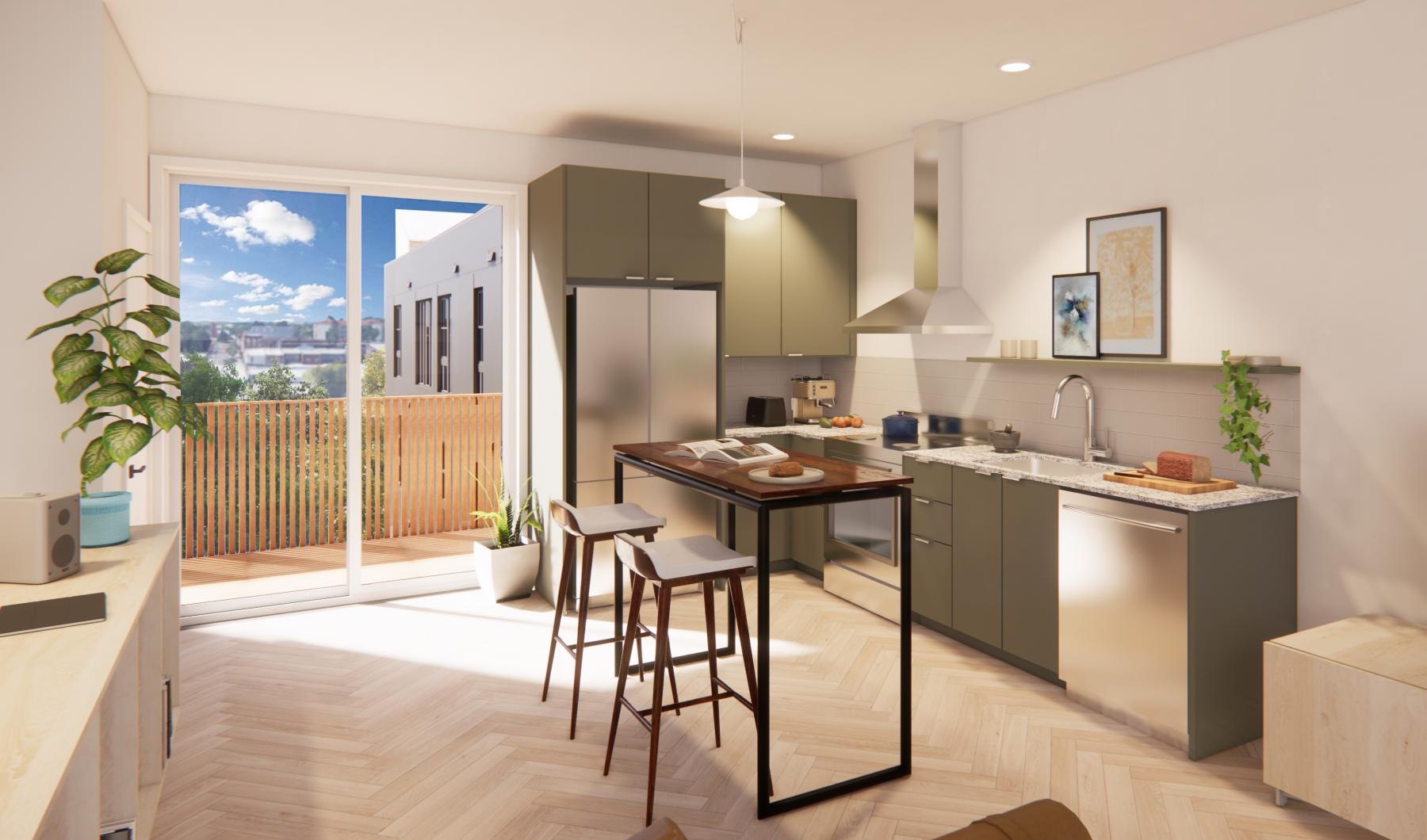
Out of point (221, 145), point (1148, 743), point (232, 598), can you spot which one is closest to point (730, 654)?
point (1148, 743)

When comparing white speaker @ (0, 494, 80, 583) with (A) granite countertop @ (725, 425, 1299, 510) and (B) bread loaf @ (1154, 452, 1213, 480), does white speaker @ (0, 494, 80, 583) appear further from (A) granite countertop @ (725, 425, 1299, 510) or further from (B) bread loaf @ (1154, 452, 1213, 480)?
(B) bread loaf @ (1154, 452, 1213, 480)

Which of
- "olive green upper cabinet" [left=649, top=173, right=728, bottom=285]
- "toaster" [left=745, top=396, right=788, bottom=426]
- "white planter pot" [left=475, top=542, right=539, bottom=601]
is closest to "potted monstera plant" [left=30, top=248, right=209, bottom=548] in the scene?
"white planter pot" [left=475, top=542, right=539, bottom=601]

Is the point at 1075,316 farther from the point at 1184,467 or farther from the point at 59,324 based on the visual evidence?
the point at 59,324

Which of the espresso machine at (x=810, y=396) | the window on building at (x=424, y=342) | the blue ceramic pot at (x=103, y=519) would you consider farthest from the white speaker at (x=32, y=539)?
the window on building at (x=424, y=342)

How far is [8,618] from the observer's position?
1978 millimetres

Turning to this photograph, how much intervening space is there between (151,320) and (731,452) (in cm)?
207

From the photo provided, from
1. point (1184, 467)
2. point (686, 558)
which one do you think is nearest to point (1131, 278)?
point (1184, 467)

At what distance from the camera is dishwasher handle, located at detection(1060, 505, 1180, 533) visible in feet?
10.5

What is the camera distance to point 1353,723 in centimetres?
262

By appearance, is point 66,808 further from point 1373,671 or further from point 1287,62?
point 1287,62

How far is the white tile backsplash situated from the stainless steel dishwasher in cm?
67

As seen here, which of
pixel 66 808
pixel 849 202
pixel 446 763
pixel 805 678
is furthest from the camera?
pixel 849 202

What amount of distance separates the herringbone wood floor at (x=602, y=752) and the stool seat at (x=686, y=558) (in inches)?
31.0

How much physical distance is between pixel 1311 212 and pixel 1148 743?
2129 mm
